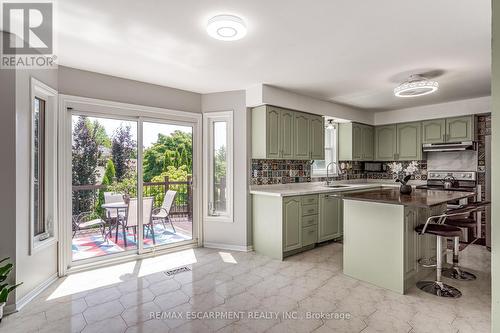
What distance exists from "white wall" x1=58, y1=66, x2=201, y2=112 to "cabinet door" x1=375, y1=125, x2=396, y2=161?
397 centimetres

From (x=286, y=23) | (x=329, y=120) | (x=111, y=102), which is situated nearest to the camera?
(x=286, y=23)

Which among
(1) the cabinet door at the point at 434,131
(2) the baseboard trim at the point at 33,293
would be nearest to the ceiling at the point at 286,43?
(1) the cabinet door at the point at 434,131

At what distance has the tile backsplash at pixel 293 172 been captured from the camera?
4264mm

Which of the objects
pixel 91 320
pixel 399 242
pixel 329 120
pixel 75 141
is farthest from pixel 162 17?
pixel 329 120

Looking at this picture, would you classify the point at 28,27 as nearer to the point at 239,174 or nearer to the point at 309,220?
the point at 239,174

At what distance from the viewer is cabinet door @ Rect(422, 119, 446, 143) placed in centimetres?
494

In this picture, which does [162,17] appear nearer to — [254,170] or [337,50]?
[337,50]

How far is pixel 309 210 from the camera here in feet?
13.3

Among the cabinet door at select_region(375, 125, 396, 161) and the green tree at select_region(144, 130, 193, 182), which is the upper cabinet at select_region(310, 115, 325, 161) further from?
the green tree at select_region(144, 130, 193, 182)

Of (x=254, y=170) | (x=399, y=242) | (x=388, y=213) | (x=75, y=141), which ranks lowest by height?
(x=399, y=242)

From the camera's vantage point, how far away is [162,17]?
209 cm

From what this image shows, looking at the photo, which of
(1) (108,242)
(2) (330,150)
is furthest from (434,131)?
(1) (108,242)

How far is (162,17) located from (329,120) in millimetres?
3974

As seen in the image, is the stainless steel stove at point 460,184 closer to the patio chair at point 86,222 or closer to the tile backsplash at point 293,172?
the tile backsplash at point 293,172
